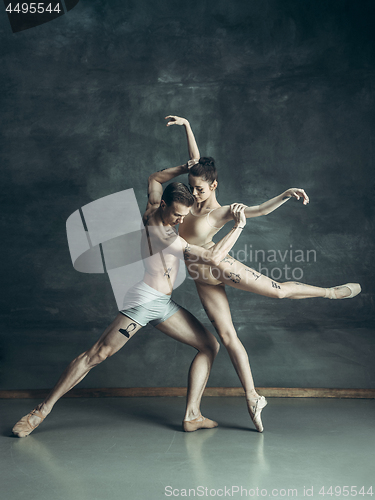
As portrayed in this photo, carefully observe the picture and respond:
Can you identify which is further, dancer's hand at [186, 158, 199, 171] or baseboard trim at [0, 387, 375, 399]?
baseboard trim at [0, 387, 375, 399]

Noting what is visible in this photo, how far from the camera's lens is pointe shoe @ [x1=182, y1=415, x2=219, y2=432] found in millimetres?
3589

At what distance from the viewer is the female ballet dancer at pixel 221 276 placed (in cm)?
343

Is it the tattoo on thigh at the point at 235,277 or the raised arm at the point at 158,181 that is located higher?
the raised arm at the point at 158,181

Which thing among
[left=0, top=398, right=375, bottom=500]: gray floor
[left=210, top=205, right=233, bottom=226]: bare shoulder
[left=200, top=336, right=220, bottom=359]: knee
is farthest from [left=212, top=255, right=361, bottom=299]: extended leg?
[left=0, top=398, right=375, bottom=500]: gray floor

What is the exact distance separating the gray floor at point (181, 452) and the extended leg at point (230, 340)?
244mm

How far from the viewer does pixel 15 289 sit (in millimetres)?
5207

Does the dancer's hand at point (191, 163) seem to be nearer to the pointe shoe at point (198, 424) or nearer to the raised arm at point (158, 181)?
the raised arm at point (158, 181)

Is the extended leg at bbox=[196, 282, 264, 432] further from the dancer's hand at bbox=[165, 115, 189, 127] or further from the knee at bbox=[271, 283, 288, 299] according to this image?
the dancer's hand at bbox=[165, 115, 189, 127]

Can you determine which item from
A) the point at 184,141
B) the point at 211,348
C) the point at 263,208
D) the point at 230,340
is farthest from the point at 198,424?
the point at 184,141

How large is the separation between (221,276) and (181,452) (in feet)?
4.10

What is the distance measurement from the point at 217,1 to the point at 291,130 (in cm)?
162

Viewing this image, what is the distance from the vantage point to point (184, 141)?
5.16 metres

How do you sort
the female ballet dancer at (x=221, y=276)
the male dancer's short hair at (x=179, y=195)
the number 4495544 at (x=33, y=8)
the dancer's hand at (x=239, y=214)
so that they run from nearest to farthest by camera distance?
the male dancer's short hair at (x=179, y=195) → the dancer's hand at (x=239, y=214) → the female ballet dancer at (x=221, y=276) → the number 4495544 at (x=33, y=8)

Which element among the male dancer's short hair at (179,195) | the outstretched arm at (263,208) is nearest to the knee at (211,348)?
the outstretched arm at (263,208)
